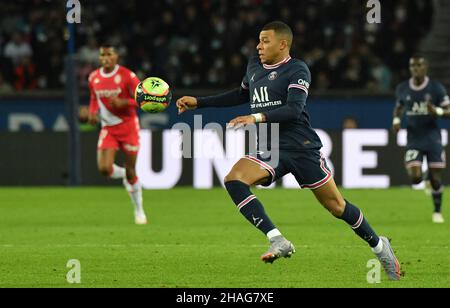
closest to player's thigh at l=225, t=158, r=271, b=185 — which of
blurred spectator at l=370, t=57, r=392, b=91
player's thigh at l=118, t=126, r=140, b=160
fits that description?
player's thigh at l=118, t=126, r=140, b=160

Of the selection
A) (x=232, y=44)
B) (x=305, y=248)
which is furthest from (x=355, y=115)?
(x=305, y=248)

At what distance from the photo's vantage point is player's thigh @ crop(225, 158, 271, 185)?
9.36m

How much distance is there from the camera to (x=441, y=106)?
15.9 metres

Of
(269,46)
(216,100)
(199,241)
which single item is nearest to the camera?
(269,46)

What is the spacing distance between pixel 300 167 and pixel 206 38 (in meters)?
15.4

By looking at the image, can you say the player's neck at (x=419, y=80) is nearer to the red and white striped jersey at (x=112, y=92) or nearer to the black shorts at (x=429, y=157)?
the black shorts at (x=429, y=157)

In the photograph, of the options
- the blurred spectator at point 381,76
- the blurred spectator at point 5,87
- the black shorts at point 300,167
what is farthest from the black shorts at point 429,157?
the blurred spectator at point 5,87

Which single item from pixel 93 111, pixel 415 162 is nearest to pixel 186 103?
pixel 93 111

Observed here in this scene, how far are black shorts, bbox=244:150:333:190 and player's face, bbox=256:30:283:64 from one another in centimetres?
78

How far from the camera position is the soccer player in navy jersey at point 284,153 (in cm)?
933

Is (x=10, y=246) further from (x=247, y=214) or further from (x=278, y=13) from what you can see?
(x=278, y=13)

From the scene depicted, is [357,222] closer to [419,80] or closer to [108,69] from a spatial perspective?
[108,69]

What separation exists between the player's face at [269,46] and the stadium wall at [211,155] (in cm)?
1100
